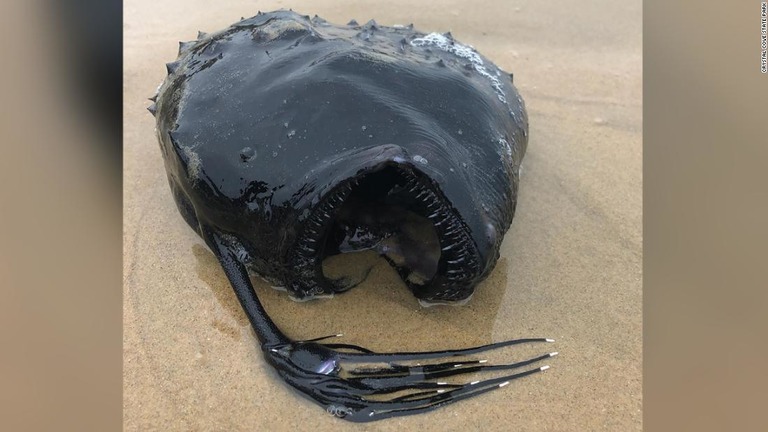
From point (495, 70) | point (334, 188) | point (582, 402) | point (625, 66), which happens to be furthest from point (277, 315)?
point (625, 66)

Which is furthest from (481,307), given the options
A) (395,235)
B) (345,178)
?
(345,178)

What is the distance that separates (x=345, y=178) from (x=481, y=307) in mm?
1258

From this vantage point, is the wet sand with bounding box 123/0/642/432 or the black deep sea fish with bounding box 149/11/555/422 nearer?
the black deep sea fish with bounding box 149/11/555/422

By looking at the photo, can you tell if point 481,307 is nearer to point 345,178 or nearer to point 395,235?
point 395,235

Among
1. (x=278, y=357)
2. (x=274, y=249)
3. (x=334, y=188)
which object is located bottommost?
(x=278, y=357)

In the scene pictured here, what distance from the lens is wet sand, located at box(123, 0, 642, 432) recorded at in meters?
2.95

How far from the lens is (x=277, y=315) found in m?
3.26

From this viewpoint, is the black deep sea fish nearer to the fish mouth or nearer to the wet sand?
the fish mouth

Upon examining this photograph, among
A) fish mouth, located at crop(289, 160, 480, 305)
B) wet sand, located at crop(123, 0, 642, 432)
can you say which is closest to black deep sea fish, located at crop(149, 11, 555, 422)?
fish mouth, located at crop(289, 160, 480, 305)

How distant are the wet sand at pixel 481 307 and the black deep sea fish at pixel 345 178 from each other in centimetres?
12

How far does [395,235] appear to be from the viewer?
3.17 m

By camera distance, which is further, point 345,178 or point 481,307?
point 481,307

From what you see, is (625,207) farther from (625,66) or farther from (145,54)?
(145,54)

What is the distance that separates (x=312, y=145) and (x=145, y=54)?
3.15 metres
